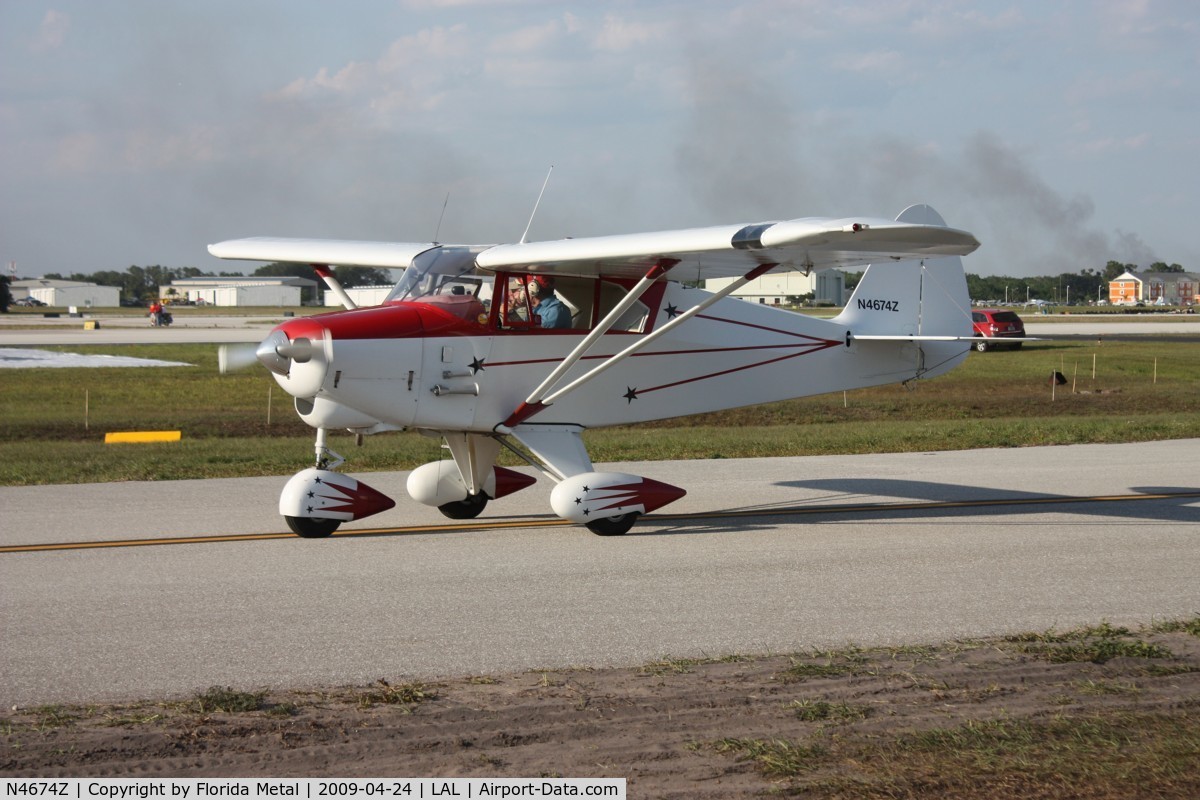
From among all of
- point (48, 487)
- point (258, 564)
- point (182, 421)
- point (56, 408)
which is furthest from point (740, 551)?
point (56, 408)

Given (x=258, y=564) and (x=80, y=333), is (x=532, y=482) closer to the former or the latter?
(x=258, y=564)

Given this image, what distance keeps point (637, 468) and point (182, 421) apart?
11.7 m

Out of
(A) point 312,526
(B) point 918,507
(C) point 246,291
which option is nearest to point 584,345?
(A) point 312,526

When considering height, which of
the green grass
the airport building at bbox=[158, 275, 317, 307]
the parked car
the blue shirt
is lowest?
the green grass

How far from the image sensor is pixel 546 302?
11531 millimetres

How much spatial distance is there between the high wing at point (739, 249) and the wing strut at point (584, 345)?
112 mm

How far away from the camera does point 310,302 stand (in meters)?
148

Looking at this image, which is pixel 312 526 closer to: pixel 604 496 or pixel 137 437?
pixel 604 496

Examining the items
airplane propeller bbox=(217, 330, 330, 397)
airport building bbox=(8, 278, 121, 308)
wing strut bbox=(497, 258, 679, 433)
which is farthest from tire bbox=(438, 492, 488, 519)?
airport building bbox=(8, 278, 121, 308)

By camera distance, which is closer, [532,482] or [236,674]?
[236,674]

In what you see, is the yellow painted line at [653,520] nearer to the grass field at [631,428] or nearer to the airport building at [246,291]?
the grass field at [631,428]

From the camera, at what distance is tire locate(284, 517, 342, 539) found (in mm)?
10711

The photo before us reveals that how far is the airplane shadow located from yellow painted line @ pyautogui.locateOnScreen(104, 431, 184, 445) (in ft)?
38.0
